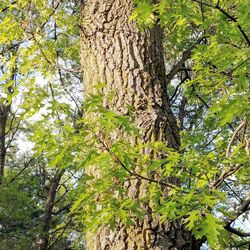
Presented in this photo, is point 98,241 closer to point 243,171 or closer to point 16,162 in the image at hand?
point 243,171

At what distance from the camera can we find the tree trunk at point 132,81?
2.00 metres

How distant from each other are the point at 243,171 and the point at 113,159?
0.73 metres

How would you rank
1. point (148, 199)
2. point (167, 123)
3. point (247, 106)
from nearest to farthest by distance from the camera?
point (247, 106) → point (148, 199) → point (167, 123)

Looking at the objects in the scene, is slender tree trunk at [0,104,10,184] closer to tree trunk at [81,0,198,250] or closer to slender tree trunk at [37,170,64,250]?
slender tree trunk at [37,170,64,250]

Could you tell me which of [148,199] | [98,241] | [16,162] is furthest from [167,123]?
[16,162]

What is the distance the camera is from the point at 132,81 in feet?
7.98

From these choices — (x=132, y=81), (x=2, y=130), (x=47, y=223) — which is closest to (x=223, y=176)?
(x=132, y=81)

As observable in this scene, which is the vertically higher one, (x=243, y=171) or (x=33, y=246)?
(x=33, y=246)

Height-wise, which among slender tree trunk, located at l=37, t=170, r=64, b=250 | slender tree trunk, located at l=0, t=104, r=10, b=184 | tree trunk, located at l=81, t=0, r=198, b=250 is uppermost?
slender tree trunk, located at l=0, t=104, r=10, b=184

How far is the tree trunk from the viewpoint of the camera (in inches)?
78.7

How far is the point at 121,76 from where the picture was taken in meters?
2.47

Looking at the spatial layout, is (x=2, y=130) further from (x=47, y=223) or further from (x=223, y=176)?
(x=223, y=176)

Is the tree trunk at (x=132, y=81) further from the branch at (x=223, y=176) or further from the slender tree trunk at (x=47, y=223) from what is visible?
the slender tree trunk at (x=47, y=223)

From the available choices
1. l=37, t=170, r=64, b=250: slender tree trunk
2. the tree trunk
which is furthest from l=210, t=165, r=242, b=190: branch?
l=37, t=170, r=64, b=250: slender tree trunk
